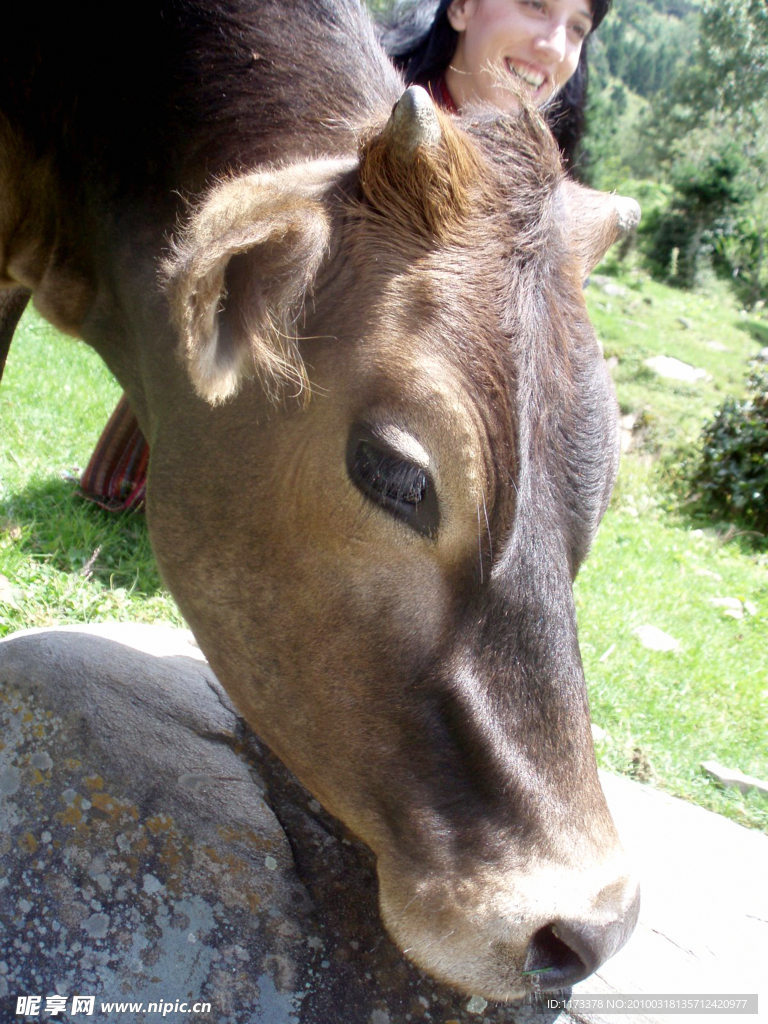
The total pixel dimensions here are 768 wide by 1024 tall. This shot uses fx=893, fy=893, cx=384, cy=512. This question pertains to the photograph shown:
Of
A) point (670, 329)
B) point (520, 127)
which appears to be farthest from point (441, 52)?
point (670, 329)

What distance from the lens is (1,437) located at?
16.3 ft

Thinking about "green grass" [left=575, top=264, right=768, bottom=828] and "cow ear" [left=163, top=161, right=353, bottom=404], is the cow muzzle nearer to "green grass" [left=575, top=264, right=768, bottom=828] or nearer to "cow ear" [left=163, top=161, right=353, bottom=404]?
"cow ear" [left=163, top=161, right=353, bottom=404]

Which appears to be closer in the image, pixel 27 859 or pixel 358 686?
pixel 358 686

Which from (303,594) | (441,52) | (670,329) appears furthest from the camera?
(670,329)

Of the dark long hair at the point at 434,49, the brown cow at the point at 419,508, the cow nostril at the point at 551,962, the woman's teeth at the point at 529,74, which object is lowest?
the cow nostril at the point at 551,962

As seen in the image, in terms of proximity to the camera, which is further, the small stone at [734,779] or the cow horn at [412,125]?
the small stone at [734,779]

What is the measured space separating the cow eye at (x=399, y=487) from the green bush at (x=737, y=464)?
7730 millimetres

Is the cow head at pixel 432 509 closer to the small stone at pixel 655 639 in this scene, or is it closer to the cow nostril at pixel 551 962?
the cow nostril at pixel 551 962

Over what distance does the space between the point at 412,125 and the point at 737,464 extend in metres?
8.00

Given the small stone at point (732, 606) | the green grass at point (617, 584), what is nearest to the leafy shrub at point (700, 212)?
the green grass at point (617, 584)

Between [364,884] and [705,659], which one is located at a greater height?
[364,884]

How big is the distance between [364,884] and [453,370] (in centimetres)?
134

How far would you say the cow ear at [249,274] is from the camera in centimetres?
173

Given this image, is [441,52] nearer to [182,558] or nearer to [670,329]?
[182,558]
